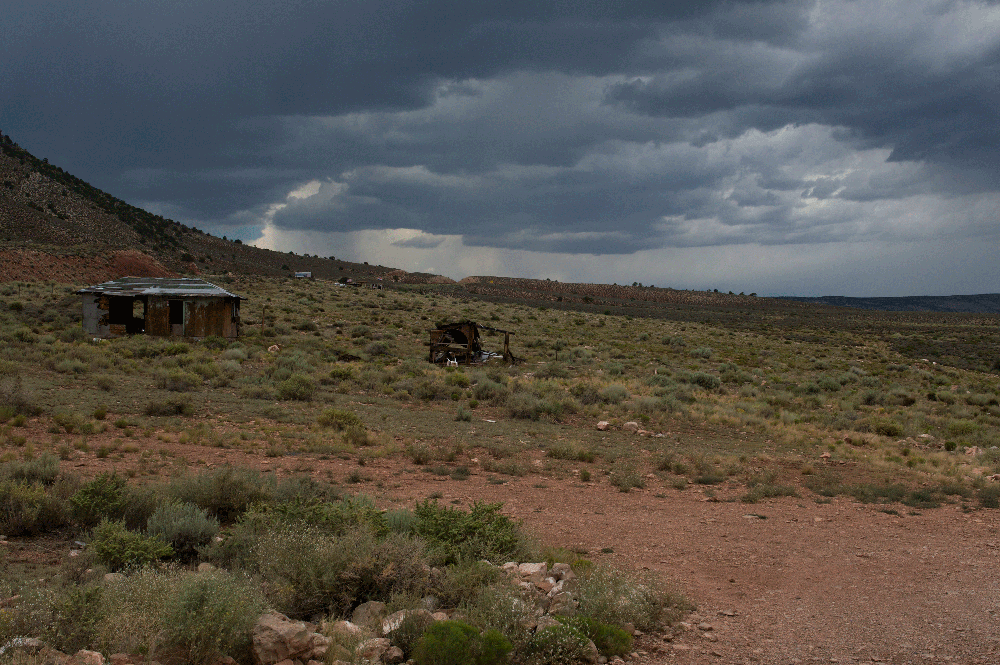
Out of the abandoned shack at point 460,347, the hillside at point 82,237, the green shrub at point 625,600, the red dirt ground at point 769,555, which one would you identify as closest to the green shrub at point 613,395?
the abandoned shack at point 460,347

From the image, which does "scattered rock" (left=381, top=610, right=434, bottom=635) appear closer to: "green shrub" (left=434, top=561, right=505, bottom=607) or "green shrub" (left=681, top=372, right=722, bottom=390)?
"green shrub" (left=434, top=561, right=505, bottom=607)

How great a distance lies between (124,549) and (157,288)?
2791cm

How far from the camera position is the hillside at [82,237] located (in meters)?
51.5

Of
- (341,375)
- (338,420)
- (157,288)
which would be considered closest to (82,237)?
(157,288)

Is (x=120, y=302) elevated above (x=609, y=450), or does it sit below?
above

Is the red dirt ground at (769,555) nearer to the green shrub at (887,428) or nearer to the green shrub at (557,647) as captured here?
the green shrub at (557,647)

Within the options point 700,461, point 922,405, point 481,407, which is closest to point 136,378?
point 481,407

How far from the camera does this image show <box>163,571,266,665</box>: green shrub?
4613 mm

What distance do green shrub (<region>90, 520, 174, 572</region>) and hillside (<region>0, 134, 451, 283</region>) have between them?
50940mm

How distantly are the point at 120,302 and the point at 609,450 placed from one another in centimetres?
2649

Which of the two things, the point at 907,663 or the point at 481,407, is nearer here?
the point at 907,663

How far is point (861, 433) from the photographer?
734 inches

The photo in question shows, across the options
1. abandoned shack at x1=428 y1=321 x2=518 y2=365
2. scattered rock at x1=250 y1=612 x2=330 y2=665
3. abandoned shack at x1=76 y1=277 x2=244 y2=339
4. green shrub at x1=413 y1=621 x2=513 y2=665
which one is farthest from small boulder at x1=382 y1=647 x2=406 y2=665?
abandoned shack at x1=76 y1=277 x2=244 y2=339

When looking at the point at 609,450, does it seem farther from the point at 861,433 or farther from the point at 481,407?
the point at 861,433
